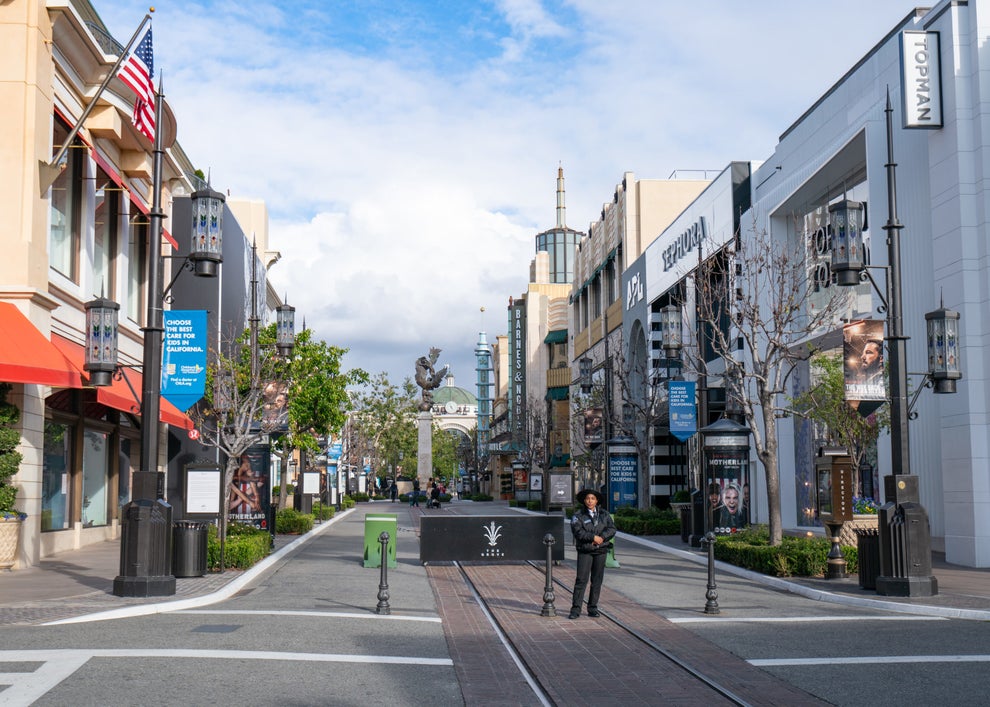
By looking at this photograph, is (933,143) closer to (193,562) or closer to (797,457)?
(797,457)

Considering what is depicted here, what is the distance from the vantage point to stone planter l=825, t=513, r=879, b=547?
72.7ft

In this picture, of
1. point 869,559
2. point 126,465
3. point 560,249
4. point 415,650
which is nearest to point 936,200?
point 869,559

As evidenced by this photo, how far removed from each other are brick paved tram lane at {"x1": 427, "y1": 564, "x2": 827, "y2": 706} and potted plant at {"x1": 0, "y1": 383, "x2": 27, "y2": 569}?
8.61 meters

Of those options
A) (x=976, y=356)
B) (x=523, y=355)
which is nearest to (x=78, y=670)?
(x=976, y=356)

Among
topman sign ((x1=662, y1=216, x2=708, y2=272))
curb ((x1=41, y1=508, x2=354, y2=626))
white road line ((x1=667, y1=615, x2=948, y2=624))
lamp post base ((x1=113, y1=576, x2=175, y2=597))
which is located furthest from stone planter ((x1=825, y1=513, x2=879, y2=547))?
topman sign ((x1=662, y1=216, x2=708, y2=272))

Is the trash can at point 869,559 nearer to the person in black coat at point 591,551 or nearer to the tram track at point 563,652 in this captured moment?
the tram track at point 563,652

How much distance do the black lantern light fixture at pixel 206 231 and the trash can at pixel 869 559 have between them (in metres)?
10.9

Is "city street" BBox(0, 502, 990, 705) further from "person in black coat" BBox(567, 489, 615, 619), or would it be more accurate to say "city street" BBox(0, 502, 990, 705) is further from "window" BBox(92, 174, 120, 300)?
"window" BBox(92, 174, 120, 300)

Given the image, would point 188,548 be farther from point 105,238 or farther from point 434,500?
point 434,500

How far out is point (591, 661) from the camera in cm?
1099

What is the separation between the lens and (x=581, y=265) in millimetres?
83688

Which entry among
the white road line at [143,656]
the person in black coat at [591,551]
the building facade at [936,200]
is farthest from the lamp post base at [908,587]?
the white road line at [143,656]

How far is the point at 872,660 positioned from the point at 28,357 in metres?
14.7

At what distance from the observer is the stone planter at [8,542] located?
19.9 metres
